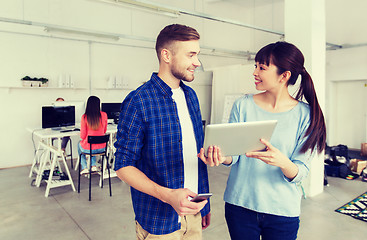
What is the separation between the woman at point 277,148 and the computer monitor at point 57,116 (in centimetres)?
459

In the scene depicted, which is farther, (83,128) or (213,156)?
(83,128)

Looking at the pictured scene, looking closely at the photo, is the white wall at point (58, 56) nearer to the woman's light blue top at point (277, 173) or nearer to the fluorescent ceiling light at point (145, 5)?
the fluorescent ceiling light at point (145, 5)

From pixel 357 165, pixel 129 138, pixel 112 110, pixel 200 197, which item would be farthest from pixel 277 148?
pixel 112 110

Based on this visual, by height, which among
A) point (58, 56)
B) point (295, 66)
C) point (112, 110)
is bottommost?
point (112, 110)

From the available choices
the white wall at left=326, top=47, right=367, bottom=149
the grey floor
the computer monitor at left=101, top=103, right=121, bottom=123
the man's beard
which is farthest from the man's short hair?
the white wall at left=326, top=47, right=367, bottom=149

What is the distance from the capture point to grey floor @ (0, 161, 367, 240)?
121 inches

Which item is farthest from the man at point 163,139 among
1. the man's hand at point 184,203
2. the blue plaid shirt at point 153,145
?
the man's hand at point 184,203

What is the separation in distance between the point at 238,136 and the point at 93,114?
3.78 m

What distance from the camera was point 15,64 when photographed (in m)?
5.92


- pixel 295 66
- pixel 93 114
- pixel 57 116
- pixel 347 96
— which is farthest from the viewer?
pixel 347 96

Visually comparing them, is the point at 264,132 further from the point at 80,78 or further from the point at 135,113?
the point at 80,78

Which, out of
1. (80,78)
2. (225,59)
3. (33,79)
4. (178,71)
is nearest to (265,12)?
(225,59)

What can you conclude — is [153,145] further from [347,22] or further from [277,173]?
[347,22]

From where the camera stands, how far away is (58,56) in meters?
6.38
